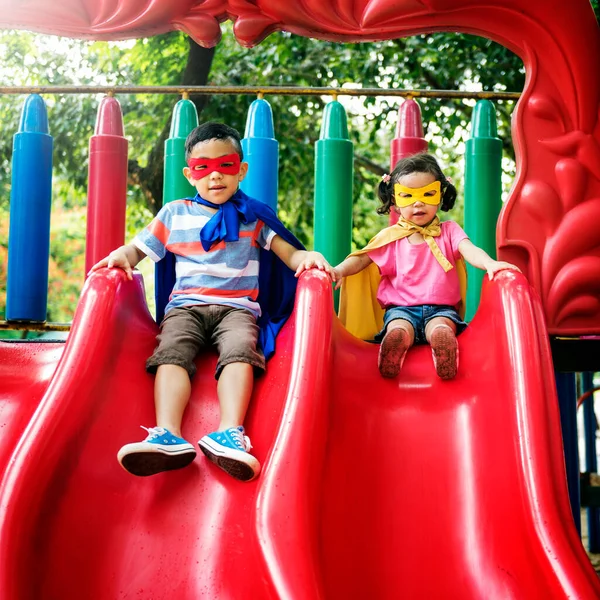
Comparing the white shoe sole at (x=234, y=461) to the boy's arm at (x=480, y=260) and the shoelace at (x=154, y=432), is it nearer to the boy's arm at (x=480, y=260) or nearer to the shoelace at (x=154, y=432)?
the shoelace at (x=154, y=432)

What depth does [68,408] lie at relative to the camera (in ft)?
8.09

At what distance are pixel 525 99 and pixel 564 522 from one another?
69.3 inches

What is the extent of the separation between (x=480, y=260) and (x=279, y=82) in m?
5.93

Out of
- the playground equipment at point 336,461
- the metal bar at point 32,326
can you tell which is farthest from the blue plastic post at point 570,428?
the metal bar at point 32,326

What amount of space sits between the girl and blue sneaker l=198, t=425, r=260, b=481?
2.73 ft

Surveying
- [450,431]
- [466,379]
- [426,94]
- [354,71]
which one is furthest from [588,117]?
[354,71]

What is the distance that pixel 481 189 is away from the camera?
3.75m

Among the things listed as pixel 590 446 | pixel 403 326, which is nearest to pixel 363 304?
pixel 403 326

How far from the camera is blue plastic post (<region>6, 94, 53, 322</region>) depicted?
12.1ft

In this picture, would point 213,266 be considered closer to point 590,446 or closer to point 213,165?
point 213,165

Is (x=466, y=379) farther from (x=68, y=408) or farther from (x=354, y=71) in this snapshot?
(x=354, y=71)

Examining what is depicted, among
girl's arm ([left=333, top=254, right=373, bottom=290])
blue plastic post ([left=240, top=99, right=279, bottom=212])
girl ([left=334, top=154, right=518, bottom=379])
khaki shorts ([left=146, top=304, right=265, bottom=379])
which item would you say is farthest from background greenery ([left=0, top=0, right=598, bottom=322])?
khaki shorts ([left=146, top=304, right=265, bottom=379])

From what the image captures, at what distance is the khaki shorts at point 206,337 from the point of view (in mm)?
2785

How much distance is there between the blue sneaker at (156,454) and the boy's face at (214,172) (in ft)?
3.53
